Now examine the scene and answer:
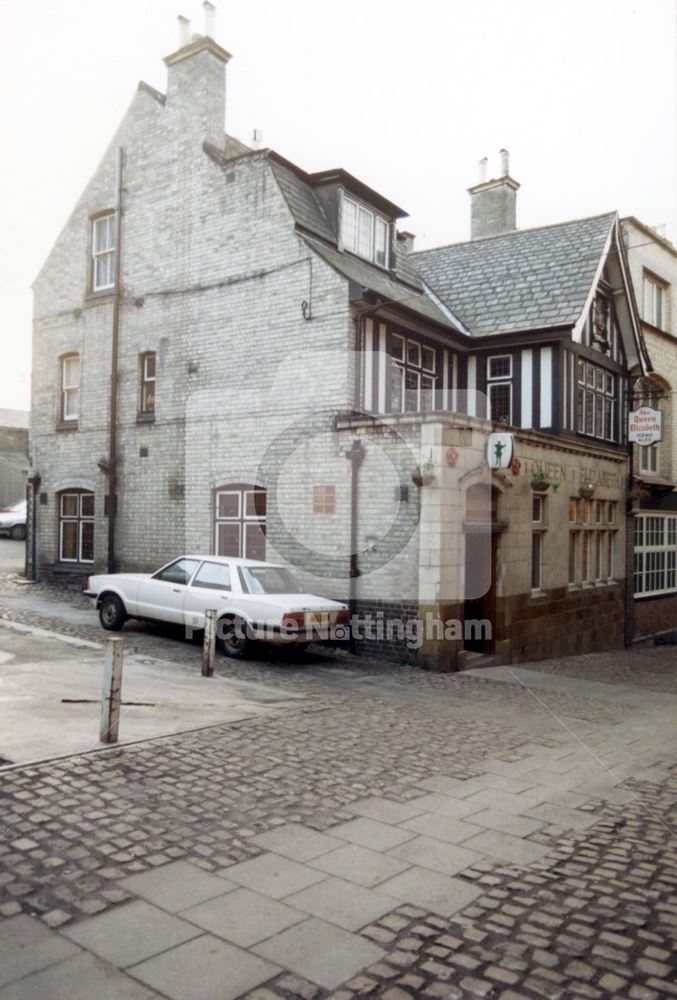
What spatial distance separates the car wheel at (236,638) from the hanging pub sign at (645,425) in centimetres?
1256

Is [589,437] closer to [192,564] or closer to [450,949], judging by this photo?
[192,564]

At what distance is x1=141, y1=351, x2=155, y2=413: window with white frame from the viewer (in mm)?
18344

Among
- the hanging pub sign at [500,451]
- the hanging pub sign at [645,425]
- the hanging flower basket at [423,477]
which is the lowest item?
the hanging flower basket at [423,477]

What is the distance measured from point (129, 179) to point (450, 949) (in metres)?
18.5

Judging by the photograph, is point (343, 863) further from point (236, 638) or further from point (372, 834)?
point (236, 638)

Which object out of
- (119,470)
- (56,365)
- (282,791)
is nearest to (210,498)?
(119,470)

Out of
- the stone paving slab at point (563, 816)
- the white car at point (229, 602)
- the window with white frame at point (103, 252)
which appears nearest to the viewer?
the stone paving slab at point (563, 816)

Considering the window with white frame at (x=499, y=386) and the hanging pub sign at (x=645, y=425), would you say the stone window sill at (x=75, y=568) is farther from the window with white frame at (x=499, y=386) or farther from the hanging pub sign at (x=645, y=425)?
the hanging pub sign at (x=645, y=425)

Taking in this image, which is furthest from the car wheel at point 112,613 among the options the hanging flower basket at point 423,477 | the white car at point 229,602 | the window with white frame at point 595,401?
the window with white frame at point 595,401

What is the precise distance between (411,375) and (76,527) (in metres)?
9.15

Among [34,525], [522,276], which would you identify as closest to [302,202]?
[522,276]

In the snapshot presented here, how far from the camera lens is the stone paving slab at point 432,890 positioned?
462 cm

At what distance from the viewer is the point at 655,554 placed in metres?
24.0

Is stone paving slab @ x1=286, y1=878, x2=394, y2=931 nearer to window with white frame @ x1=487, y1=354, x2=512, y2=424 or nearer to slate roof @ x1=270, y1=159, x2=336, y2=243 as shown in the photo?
slate roof @ x1=270, y1=159, x2=336, y2=243
